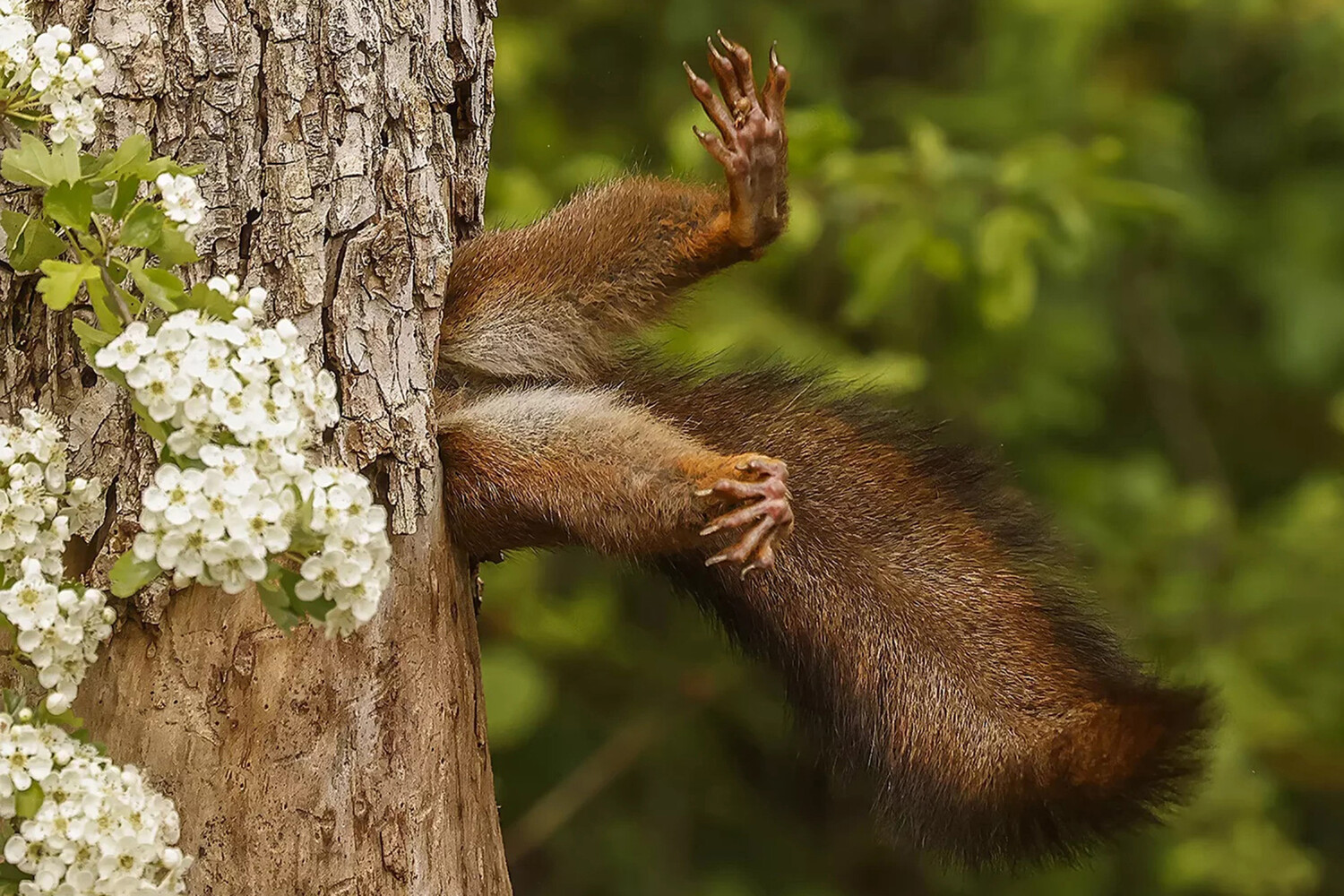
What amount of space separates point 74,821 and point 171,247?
0.53 m

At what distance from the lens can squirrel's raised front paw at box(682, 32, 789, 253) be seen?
1852 millimetres

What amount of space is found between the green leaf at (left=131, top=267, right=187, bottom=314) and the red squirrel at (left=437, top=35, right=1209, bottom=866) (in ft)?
1.64

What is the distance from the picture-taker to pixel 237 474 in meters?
1.22

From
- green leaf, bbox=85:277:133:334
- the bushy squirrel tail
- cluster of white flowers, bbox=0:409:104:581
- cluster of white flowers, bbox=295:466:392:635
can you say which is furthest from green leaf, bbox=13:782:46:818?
the bushy squirrel tail

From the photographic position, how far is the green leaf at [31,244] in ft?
4.54

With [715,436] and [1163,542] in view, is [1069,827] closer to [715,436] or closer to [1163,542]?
[715,436]

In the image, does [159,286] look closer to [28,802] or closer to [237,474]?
[237,474]

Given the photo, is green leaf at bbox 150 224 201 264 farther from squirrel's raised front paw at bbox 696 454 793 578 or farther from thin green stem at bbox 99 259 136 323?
squirrel's raised front paw at bbox 696 454 793 578

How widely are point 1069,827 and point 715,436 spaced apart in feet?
2.14

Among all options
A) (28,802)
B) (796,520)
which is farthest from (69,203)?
(796,520)

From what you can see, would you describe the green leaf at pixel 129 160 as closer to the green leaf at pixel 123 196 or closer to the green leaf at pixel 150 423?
the green leaf at pixel 123 196

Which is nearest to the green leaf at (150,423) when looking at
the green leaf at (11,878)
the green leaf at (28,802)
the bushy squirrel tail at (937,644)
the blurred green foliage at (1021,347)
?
the green leaf at (28,802)

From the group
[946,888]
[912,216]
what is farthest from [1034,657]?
[946,888]

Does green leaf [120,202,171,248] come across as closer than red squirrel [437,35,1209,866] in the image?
Yes
